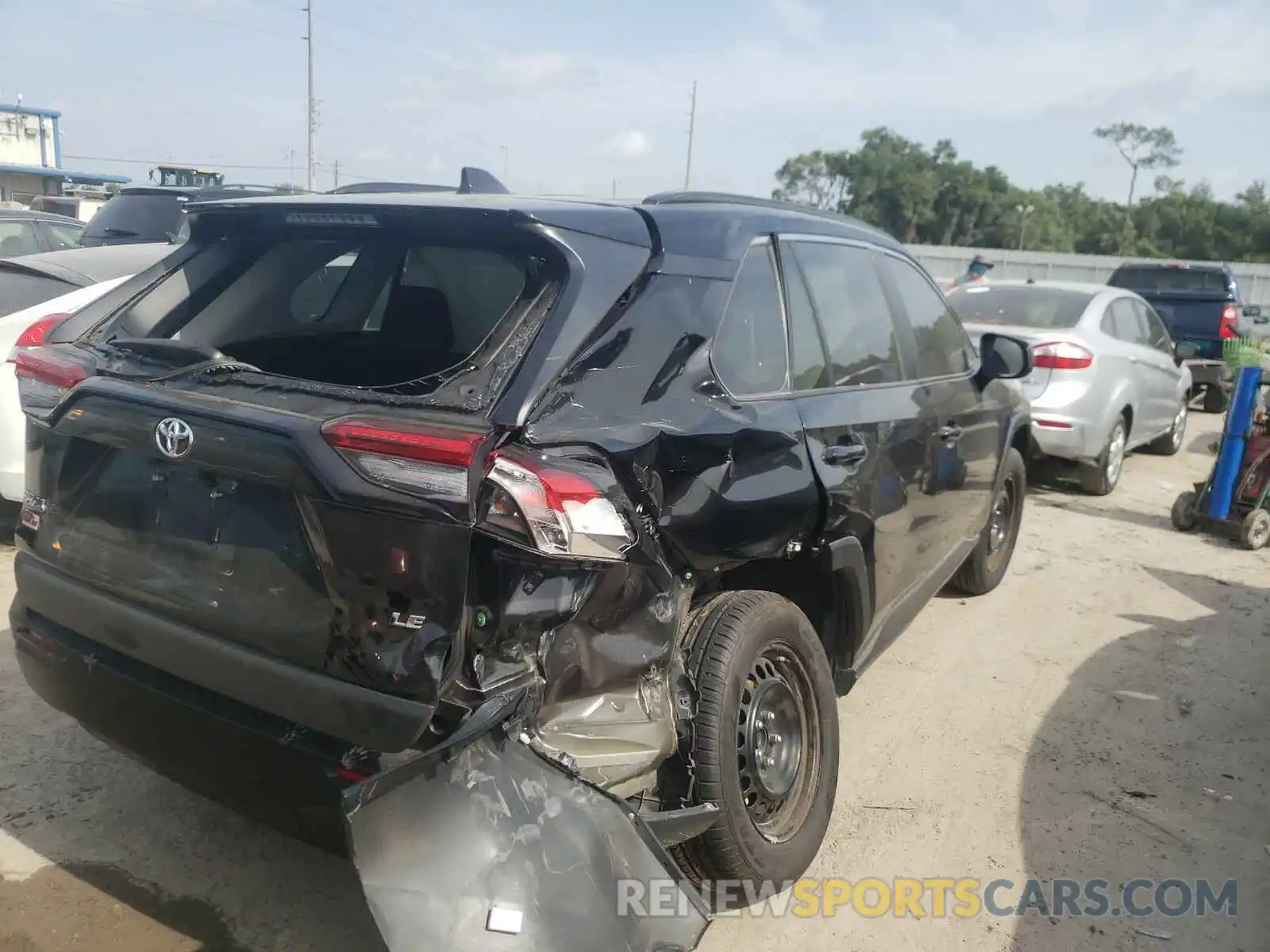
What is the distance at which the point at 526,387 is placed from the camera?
215 cm

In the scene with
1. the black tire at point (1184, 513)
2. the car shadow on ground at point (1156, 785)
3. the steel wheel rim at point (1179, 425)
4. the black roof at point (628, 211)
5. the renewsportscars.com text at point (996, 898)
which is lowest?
the renewsportscars.com text at point (996, 898)

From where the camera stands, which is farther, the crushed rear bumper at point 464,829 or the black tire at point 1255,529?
the black tire at point 1255,529

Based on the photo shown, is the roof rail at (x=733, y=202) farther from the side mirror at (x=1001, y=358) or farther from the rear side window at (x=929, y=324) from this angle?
the side mirror at (x=1001, y=358)

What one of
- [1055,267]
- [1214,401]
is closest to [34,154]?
[1055,267]

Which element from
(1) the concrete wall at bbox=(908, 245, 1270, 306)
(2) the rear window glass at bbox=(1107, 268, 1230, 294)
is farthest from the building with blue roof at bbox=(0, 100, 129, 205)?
(2) the rear window glass at bbox=(1107, 268, 1230, 294)

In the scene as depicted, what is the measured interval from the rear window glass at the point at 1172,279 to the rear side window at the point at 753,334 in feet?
44.0

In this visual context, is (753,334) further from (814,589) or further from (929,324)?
(929,324)

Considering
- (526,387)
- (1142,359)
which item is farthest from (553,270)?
(1142,359)

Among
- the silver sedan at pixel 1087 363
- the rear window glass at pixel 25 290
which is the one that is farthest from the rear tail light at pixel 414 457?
the silver sedan at pixel 1087 363

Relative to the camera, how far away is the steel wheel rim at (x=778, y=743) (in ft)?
9.09

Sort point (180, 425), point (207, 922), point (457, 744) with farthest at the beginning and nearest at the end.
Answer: point (207, 922) → point (180, 425) → point (457, 744)

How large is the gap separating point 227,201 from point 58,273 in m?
3.56

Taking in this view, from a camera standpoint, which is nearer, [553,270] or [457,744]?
[457,744]

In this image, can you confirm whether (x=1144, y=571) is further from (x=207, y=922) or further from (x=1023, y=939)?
(x=207, y=922)
